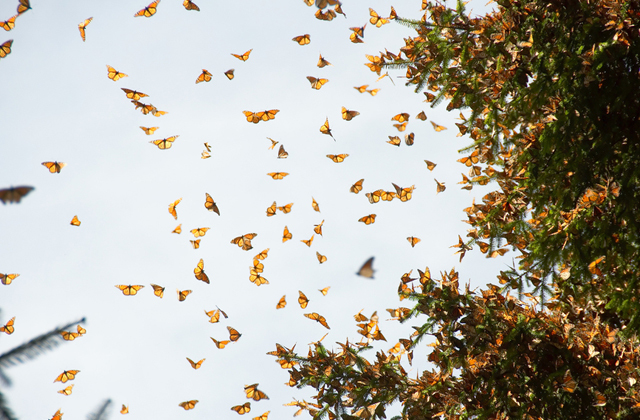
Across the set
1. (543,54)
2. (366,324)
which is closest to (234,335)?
(366,324)

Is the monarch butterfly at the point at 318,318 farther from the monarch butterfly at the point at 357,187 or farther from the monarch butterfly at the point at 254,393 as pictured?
the monarch butterfly at the point at 357,187

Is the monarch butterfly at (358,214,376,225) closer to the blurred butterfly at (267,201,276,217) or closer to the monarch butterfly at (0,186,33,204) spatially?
the blurred butterfly at (267,201,276,217)

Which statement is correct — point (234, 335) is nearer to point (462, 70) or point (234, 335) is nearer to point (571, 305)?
point (571, 305)

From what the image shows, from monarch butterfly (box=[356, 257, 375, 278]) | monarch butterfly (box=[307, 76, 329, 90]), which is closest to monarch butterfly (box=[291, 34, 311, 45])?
monarch butterfly (box=[307, 76, 329, 90])

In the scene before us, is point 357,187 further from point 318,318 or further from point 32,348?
point 32,348

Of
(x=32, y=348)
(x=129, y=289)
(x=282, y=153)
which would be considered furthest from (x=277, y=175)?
(x=32, y=348)

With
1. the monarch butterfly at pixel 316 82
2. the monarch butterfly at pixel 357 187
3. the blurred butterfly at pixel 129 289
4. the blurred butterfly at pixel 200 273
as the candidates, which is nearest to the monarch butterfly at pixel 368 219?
the monarch butterfly at pixel 357 187
